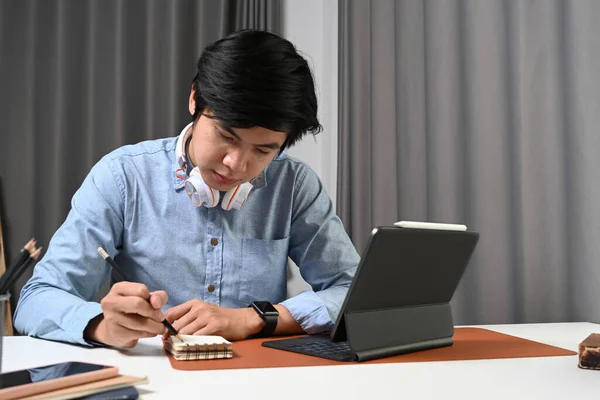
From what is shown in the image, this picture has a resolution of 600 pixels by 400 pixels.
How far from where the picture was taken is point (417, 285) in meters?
1.12

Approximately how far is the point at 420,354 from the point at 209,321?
0.41m

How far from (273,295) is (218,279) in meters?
0.16

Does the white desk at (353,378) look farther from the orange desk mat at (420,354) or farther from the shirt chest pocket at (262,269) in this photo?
the shirt chest pocket at (262,269)

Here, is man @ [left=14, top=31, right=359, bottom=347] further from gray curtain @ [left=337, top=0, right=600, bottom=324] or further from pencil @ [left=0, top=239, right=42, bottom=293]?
gray curtain @ [left=337, top=0, right=600, bottom=324]

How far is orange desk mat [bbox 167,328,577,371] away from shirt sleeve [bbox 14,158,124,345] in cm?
29

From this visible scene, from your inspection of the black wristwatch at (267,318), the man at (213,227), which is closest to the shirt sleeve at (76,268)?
the man at (213,227)

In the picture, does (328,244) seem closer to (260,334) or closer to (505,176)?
(260,334)

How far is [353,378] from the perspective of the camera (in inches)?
33.6

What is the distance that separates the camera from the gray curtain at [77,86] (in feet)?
8.27

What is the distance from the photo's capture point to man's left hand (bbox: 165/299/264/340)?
1161 mm

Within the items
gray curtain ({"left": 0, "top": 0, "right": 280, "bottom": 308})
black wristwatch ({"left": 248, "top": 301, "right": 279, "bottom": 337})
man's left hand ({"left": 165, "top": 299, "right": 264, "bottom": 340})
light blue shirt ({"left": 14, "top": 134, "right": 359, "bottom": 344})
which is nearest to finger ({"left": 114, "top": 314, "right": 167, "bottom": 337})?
man's left hand ({"left": 165, "top": 299, "right": 264, "bottom": 340})

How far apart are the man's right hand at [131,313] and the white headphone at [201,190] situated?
48 cm

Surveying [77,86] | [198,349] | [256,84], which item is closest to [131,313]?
[198,349]

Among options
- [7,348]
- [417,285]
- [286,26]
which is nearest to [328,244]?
[417,285]
